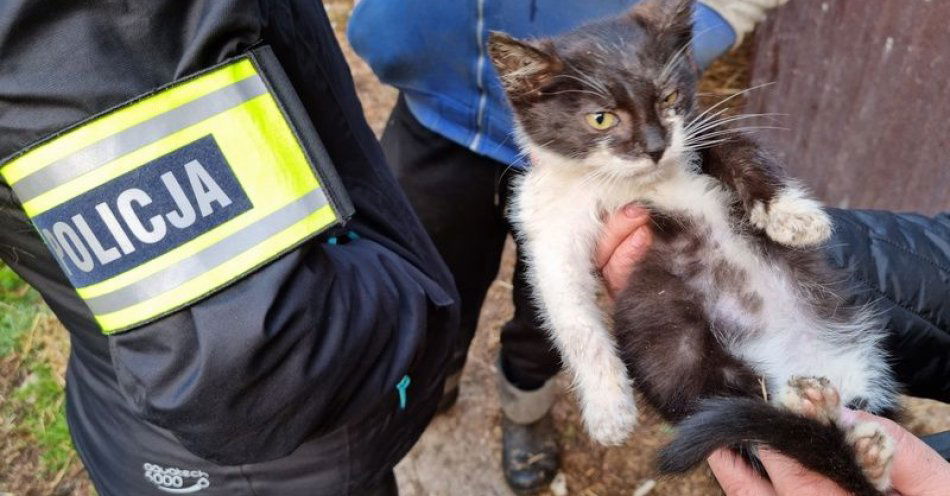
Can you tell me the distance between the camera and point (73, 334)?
1.68 m

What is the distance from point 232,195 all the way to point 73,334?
2.59 ft

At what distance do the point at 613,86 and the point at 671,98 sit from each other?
0.16m

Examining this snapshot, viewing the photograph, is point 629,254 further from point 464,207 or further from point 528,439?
point 528,439

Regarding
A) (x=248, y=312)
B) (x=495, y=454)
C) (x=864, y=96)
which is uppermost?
(x=248, y=312)

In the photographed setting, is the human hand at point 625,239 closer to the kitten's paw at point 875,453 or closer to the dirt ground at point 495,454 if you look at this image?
the kitten's paw at point 875,453

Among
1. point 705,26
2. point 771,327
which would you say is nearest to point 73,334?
point 771,327

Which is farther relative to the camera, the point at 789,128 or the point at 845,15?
the point at 789,128

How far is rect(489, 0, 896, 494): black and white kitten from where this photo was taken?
176cm

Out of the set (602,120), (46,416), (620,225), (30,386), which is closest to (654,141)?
(602,120)

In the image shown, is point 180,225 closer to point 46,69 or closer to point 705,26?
point 46,69

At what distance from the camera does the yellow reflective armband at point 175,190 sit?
3.53 ft

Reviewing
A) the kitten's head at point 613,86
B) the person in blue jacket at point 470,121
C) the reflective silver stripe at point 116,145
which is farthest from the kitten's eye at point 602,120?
the reflective silver stripe at point 116,145

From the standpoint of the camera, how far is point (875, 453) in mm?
1356

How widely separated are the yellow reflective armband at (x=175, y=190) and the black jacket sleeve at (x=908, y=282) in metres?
1.39
